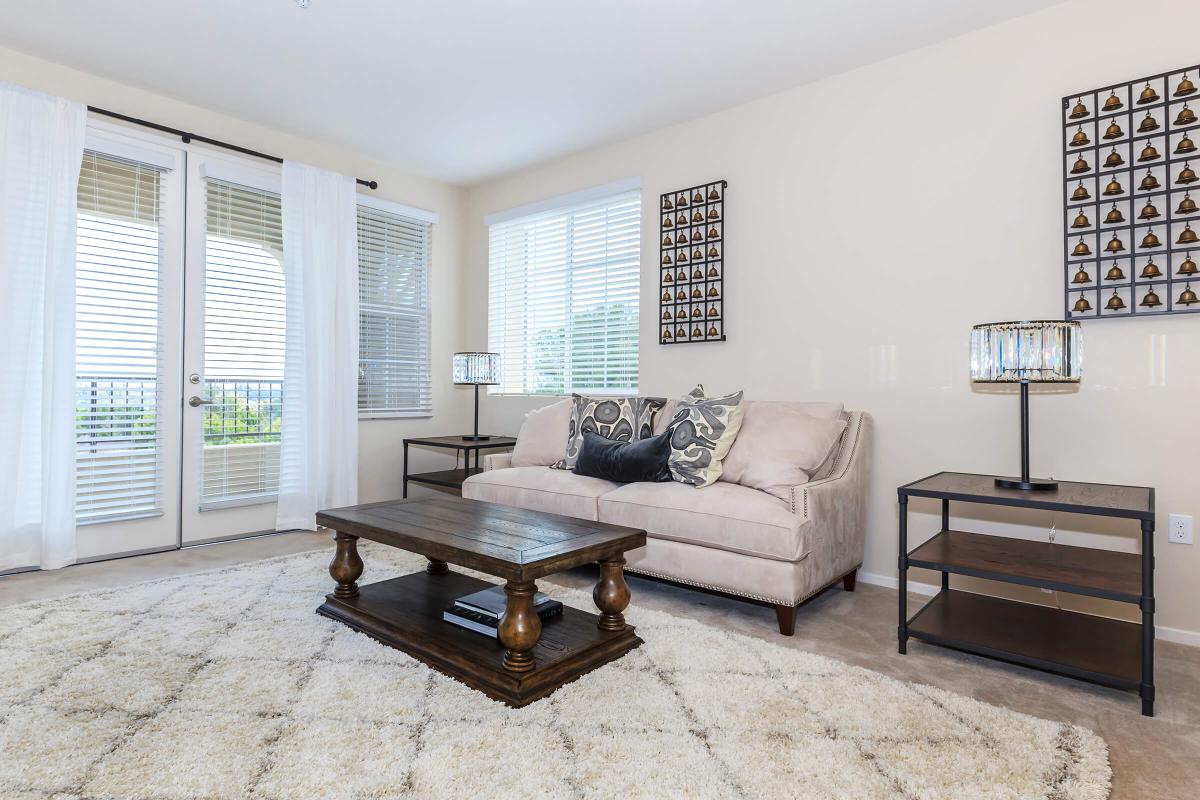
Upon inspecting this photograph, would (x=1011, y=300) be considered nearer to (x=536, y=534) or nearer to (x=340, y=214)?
(x=536, y=534)

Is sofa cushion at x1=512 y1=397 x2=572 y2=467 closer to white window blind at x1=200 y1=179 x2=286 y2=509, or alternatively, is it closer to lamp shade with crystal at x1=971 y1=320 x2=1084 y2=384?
white window blind at x1=200 y1=179 x2=286 y2=509

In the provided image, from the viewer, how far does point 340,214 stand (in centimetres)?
442

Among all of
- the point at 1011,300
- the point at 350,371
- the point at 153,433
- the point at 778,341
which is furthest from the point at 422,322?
the point at 1011,300

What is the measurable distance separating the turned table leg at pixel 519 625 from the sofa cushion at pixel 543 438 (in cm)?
192

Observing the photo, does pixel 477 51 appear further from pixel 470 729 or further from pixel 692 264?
pixel 470 729

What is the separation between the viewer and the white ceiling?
2824 millimetres

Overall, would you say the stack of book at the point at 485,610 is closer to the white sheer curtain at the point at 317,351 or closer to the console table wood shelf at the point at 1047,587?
the console table wood shelf at the point at 1047,587

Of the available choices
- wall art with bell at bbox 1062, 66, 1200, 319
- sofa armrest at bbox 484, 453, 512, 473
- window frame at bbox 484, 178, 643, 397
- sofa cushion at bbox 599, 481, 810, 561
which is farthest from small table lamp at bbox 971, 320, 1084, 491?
sofa armrest at bbox 484, 453, 512, 473

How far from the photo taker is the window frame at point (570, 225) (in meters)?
4.25

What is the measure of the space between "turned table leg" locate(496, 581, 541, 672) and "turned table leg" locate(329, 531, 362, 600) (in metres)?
0.95

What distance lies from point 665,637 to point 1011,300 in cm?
207

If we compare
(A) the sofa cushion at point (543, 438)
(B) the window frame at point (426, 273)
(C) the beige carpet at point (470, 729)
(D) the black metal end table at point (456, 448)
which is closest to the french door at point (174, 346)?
(B) the window frame at point (426, 273)

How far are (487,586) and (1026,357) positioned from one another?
7.35ft

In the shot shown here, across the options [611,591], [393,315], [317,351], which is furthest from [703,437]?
[393,315]
